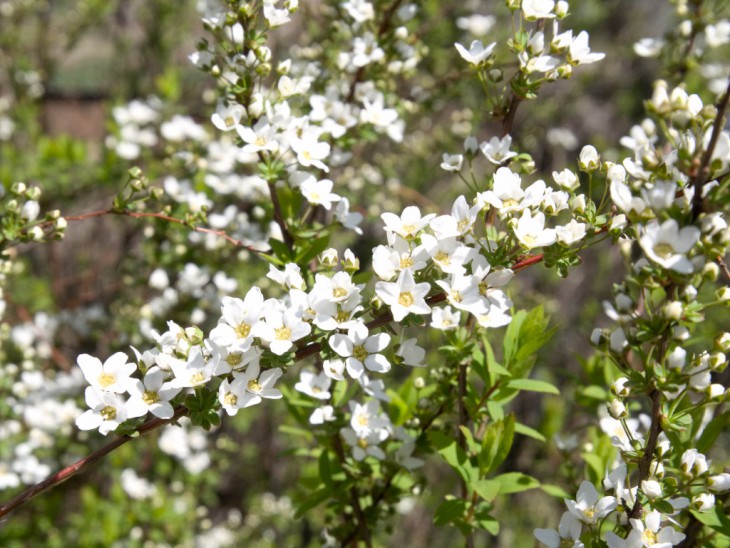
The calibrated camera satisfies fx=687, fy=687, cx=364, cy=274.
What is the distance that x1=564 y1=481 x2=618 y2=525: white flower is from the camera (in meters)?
1.23

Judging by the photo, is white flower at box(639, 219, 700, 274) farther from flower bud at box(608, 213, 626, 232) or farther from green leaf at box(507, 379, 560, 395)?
green leaf at box(507, 379, 560, 395)

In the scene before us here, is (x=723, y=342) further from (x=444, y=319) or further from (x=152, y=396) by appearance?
(x=152, y=396)

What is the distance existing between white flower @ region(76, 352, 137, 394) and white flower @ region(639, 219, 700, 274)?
35.6 inches

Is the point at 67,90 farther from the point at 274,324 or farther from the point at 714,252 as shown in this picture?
the point at 714,252

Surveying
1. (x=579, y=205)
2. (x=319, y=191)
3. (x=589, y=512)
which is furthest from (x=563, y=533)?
(x=319, y=191)

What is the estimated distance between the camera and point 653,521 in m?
1.13

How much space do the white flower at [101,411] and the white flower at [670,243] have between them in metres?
0.89

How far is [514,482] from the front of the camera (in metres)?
1.48

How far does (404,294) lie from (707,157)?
505 mm

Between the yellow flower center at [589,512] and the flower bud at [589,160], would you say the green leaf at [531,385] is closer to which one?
the yellow flower center at [589,512]

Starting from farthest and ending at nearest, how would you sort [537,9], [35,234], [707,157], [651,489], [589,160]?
1. [35,234]
2. [537,9]
3. [589,160]
4. [651,489]
5. [707,157]

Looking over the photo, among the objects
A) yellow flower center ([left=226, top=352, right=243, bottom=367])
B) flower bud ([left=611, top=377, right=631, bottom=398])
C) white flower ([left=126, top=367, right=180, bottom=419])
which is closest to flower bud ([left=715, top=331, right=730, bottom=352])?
flower bud ([left=611, top=377, right=631, bottom=398])

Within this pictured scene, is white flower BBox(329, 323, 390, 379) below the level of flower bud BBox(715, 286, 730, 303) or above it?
below

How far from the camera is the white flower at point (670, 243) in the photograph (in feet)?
3.14
